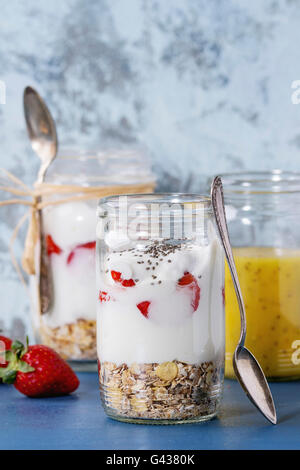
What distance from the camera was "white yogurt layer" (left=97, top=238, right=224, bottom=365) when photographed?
82 cm

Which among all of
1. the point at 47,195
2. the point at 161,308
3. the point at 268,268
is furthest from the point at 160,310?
the point at 47,195

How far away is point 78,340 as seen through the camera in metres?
1.14

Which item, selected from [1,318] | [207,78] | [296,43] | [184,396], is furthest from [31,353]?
[296,43]

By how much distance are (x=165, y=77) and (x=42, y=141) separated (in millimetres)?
258

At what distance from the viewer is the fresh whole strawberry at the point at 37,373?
96 centimetres

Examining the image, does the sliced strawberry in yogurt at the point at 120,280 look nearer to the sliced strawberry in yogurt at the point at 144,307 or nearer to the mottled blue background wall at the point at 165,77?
the sliced strawberry in yogurt at the point at 144,307

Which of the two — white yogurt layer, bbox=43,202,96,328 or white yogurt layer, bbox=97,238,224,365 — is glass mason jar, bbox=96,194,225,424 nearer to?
white yogurt layer, bbox=97,238,224,365

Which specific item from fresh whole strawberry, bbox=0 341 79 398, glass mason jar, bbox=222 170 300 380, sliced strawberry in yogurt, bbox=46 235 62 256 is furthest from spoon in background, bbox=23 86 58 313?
glass mason jar, bbox=222 170 300 380

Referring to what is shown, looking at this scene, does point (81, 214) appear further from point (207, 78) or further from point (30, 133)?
point (207, 78)

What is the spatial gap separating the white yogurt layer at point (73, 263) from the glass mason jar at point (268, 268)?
213 millimetres

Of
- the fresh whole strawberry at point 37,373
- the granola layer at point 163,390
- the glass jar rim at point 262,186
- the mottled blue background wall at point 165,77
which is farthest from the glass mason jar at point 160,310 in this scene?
the mottled blue background wall at point 165,77

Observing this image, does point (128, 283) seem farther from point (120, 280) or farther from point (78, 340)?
point (78, 340)

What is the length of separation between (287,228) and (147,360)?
37cm

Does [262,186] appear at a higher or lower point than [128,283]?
higher
